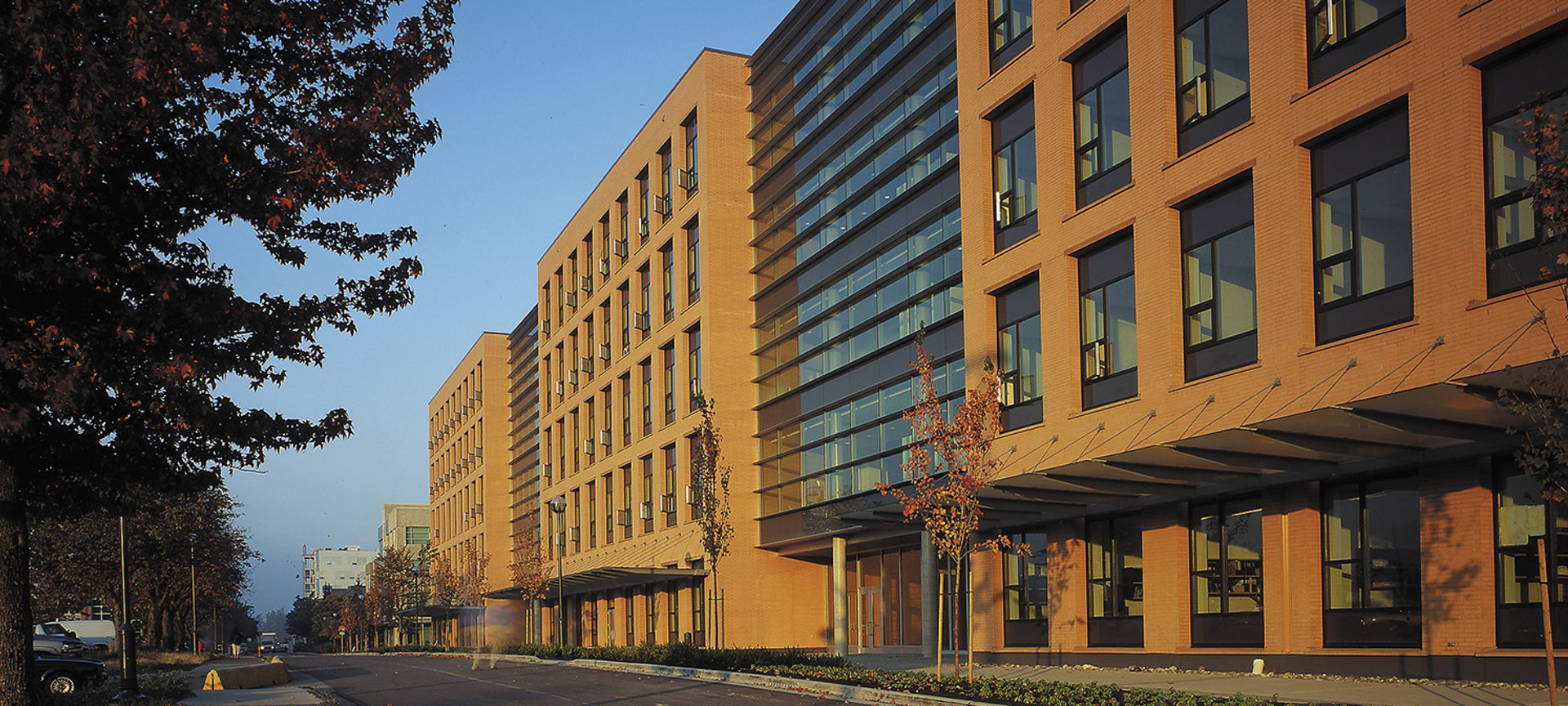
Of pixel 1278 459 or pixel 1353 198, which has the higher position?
pixel 1353 198

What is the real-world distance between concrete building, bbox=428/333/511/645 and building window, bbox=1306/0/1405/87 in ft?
237

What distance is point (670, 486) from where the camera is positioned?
5684 cm

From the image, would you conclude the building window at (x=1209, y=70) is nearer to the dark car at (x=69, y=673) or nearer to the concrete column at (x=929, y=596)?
the concrete column at (x=929, y=596)

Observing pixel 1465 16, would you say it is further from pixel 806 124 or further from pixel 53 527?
pixel 53 527

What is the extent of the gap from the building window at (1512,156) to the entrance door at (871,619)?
27.8 meters

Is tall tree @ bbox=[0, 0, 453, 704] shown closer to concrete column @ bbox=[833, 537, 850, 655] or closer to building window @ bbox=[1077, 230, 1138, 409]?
building window @ bbox=[1077, 230, 1138, 409]

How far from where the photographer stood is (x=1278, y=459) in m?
23.4

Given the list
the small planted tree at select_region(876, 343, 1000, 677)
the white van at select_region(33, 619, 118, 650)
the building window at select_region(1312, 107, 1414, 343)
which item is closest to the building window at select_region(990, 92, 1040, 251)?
the small planted tree at select_region(876, 343, 1000, 677)

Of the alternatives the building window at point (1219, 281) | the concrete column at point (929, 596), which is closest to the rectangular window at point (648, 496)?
the concrete column at point (929, 596)

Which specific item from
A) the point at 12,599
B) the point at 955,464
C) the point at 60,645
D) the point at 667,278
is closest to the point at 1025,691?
the point at 955,464

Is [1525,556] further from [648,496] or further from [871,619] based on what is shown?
→ [648,496]

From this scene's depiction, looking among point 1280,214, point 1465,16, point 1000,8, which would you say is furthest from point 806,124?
point 1465,16

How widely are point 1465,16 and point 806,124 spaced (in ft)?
97.4

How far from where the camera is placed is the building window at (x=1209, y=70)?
25.6m
